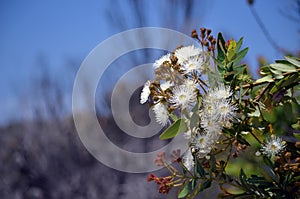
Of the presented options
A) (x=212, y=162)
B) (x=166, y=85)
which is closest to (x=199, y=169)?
(x=212, y=162)

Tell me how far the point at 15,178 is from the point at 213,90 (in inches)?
88.1

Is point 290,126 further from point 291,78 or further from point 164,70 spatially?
point 164,70

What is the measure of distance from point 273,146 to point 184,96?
145 millimetres

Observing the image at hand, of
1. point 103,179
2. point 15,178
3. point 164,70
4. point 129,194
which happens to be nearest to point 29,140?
point 15,178

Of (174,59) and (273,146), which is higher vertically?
(174,59)

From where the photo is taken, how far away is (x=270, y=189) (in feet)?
1.75

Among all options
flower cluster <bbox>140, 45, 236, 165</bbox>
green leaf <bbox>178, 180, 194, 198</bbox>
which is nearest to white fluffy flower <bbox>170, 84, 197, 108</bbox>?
flower cluster <bbox>140, 45, 236, 165</bbox>

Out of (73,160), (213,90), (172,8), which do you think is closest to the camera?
(213,90)

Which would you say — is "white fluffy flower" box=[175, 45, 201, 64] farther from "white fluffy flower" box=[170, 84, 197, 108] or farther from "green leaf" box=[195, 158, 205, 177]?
"green leaf" box=[195, 158, 205, 177]

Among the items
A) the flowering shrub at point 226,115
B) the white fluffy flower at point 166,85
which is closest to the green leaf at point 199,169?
the flowering shrub at point 226,115

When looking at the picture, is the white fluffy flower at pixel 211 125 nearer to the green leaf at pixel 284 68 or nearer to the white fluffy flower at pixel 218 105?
the white fluffy flower at pixel 218 105

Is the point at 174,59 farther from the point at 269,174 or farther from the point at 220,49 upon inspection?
the point at 269,174

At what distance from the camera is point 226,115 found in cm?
50

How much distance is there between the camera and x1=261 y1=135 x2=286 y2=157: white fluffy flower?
0.51 m
